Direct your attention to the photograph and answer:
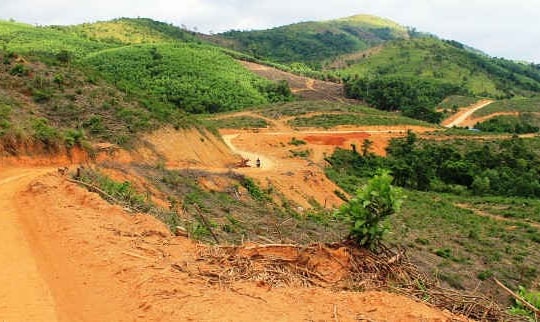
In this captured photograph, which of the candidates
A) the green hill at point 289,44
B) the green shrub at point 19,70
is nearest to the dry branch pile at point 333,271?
the green shrub at point 19,70

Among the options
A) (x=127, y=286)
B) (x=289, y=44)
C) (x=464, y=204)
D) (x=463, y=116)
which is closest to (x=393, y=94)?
(x=463, y=116)

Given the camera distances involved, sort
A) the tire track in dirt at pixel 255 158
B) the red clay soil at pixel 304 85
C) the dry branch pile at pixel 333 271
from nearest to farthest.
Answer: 1. the dry branch pile at pixel 333 271
2. the tire track in dirt at pixel 255 158
3. the red clay soil at pixel 304 85

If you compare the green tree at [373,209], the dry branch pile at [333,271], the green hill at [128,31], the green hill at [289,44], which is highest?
the green hill at [289,44]

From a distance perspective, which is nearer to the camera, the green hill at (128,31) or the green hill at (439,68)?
the green hill at (128,31)

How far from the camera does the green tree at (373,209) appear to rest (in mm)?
8180

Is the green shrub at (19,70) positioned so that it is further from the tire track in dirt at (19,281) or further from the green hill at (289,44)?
the green hill at (289,44)

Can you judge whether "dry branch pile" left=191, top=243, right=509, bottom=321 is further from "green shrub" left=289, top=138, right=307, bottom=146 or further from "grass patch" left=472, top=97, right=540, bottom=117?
"grass patch" left=472, top=97, right=540, bottom=117

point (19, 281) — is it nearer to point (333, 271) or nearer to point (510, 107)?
point (333, 271)

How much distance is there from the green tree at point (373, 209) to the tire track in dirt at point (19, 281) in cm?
464

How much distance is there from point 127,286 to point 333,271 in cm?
309

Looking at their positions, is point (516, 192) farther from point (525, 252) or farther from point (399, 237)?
point (399, 237)

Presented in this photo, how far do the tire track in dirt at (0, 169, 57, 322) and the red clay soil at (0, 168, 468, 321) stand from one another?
1 cm

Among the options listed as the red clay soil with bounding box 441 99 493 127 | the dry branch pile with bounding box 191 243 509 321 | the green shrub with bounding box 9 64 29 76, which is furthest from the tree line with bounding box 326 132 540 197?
the dry branch pile with bounding box 191 243 509 321

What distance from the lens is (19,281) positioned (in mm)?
7148
